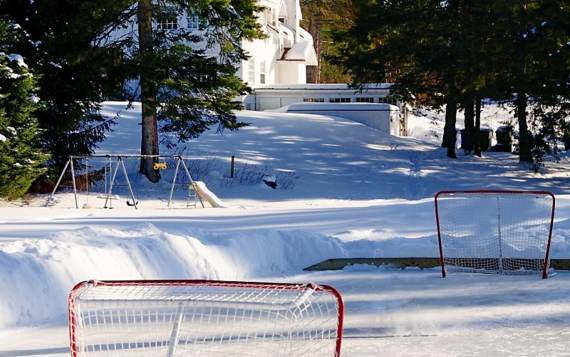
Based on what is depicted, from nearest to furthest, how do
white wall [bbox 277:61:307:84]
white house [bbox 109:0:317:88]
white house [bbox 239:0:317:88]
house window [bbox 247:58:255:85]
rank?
house window [bbox 247:58:255:85]
white house [bbox 109:0:317:88]
white house [bbox 239:0:317:88]
white wall [bbox 277:61:307:84]

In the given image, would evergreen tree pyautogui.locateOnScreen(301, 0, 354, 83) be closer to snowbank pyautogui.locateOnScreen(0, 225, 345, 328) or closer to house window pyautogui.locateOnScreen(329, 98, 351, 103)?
house window pyautogui.locateOnScreen(329, 98, 351, 103)

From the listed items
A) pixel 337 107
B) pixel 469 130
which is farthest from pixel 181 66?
pixel 337 107

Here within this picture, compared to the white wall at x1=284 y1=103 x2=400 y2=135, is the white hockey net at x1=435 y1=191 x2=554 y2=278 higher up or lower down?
lower down

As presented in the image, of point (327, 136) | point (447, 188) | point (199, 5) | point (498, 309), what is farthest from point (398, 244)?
point (327, 136)

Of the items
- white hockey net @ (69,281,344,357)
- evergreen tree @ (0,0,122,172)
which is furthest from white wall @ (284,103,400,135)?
white hockey net @ (69,281,344,357)

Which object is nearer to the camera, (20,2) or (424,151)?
(20,2)

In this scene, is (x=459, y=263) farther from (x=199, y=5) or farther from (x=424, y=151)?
(x=424, y=151)

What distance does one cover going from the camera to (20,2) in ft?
89.4

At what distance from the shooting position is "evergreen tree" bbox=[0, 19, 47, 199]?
77.8ft

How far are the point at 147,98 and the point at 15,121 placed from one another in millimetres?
5826

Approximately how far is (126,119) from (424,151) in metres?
16.6

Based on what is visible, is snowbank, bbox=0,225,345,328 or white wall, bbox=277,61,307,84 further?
white wall, bbox=277,61,307,84

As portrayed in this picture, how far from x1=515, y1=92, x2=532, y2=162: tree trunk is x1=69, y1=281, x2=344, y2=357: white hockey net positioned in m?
32.9

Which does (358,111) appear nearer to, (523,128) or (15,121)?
(523,128)
